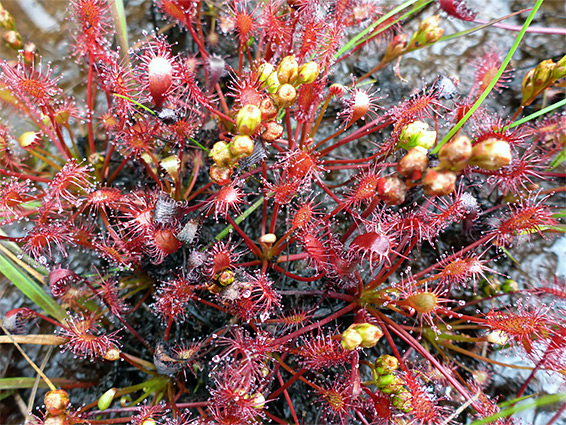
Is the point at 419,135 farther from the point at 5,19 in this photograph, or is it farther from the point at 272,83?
the point at 5,19

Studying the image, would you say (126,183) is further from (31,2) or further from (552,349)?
A: (552,349)

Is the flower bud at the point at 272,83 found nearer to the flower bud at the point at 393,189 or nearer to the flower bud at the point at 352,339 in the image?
the flower bud at the point at 393,189

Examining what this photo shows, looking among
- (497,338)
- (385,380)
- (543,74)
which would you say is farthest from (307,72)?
(497,338)

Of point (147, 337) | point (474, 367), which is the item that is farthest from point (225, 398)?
point (474, 367)

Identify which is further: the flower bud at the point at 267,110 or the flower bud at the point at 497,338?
the flower bud at the point at 497,338

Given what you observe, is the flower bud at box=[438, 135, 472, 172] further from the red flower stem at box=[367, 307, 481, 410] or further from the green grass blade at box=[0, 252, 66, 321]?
the green grass blade at box=[0, 252, 66, 321]

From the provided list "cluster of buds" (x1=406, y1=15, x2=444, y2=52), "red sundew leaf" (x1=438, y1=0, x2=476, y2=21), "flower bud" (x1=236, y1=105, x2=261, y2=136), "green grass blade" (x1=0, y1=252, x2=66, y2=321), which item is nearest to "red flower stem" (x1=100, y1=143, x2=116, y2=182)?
"green grass blade" (x1=0, y1=252, x2=66, y2=321)

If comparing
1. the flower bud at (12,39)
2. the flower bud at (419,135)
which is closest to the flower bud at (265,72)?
the flower bud at (419,135)
